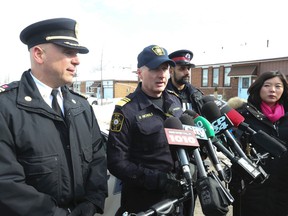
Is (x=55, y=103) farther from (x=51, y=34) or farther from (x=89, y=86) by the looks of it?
(x=89, y=86)

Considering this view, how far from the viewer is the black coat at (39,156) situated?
5.01ft

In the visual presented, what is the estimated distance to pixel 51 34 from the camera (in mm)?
1861

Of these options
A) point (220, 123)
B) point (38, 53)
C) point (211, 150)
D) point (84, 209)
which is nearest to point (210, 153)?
point (211, 150)

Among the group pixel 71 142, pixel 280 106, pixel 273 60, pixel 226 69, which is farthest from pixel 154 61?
pixel 226 69

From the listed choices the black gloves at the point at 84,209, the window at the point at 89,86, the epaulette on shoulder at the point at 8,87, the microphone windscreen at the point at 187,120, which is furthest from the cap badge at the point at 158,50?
the window at the point at 89,86

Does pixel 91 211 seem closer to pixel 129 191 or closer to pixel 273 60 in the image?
pixel 129 191

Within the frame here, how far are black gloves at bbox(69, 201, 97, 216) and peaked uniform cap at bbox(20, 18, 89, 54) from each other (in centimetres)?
108

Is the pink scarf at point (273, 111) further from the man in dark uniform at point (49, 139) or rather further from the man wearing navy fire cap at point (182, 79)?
the man in dark uniform at point (49, 139)

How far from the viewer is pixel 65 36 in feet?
6.23

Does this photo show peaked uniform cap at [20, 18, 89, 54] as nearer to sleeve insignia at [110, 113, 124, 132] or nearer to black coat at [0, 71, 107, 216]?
black coat at [0, 71, 107, 216]

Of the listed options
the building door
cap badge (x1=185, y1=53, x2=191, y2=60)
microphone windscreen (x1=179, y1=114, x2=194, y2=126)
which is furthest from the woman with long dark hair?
the building door

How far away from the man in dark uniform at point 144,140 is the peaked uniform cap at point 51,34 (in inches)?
24.9

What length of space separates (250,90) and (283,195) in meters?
1.18

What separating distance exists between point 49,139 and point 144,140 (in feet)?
2.54
